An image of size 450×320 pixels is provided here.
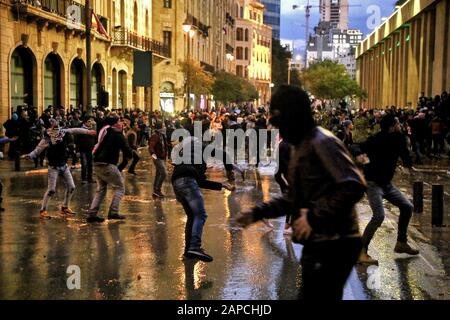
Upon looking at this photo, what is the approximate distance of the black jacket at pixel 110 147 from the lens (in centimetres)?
1189

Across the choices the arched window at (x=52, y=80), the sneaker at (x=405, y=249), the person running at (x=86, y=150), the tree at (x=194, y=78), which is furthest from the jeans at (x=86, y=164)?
the tree at (x=194, y=78)

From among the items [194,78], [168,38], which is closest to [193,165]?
[194,78]

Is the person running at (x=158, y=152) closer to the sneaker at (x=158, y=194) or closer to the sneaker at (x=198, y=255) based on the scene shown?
the sneaker at (x=158, y=194)

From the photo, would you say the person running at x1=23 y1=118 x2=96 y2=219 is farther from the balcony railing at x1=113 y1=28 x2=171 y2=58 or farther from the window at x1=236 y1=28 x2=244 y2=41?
the window at x1=236 y1=28 x2=244 y2=41

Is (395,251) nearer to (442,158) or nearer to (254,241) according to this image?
(254,241)

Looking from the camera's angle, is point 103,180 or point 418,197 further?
point 418,197

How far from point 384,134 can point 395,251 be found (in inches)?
64.3

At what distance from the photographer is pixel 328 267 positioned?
407 cm

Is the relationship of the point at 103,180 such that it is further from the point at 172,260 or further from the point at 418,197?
the point at 418,197

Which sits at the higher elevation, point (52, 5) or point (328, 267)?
point (52, 5)

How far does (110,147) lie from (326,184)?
27.1 feet
